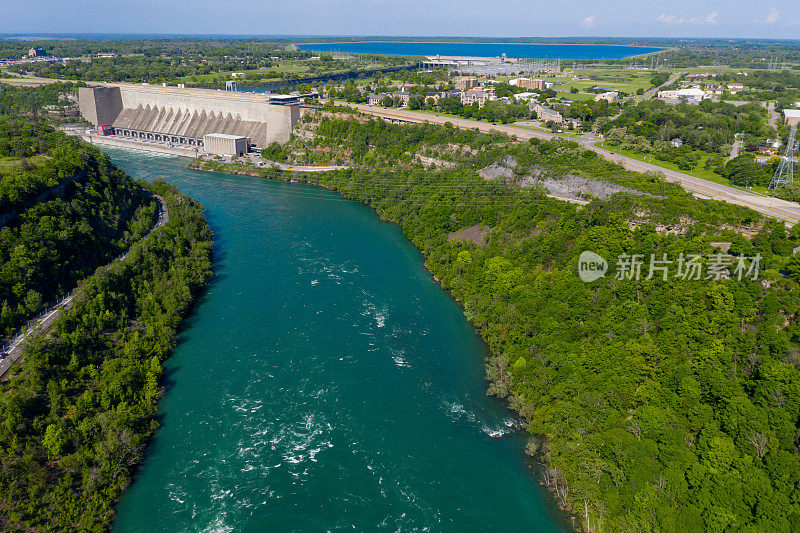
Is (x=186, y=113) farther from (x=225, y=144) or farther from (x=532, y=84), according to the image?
(x=532, y=84)

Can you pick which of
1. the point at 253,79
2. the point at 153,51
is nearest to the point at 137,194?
the point at 253,79

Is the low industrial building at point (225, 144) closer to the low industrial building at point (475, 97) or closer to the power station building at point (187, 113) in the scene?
the power station building at point (187, 113)

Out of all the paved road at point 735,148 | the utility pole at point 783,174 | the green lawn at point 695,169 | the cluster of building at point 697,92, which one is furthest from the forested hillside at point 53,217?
the cluster of building at point 697,92

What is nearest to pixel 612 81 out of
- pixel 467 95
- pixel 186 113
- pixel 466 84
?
pixel 466 84

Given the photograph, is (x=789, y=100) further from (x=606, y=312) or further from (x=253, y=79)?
(x=253, y=79)

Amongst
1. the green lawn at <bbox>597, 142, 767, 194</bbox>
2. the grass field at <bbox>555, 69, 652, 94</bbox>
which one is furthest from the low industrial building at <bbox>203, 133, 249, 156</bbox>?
the grass field at <bbox>555, 69, 652, 94</bbox>

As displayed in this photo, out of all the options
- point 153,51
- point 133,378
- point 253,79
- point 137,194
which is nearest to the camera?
point 133,378

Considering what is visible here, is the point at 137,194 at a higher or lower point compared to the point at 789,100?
lower
